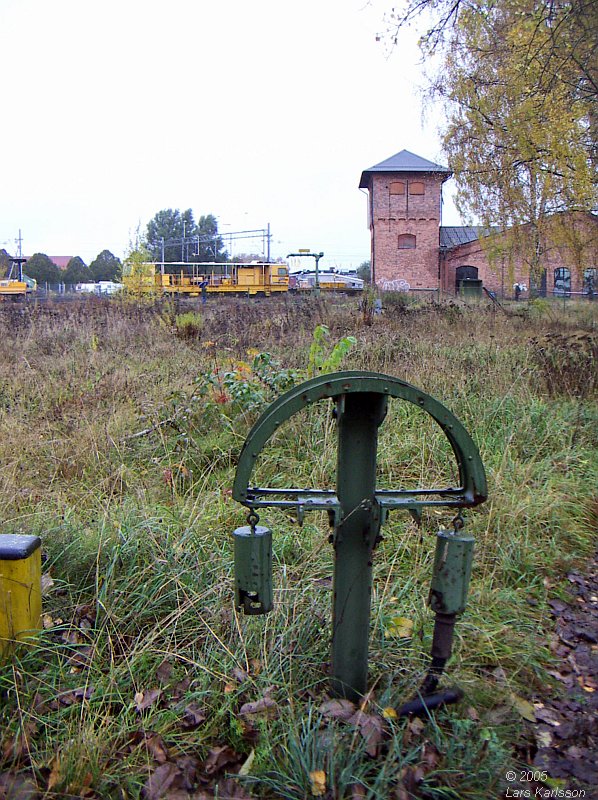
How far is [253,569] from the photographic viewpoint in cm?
221

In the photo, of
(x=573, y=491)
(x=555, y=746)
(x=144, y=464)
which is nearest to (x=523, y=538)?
(x=573, y=491)

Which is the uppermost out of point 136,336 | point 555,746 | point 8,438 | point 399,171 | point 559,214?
point 399,171

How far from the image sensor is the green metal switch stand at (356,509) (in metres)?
2.14

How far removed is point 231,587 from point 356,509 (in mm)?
1081

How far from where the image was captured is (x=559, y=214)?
1571cm

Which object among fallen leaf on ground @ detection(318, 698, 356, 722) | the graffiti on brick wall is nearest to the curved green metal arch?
fallen leaf on ground @ detection(318, 698, 356, 722)

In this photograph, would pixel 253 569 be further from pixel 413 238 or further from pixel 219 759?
pixel 413 238

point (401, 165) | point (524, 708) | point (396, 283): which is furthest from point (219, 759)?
point (401, 165)

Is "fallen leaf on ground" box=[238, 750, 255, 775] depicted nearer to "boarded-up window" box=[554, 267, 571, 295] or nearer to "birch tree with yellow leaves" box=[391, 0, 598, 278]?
Answer: "birch tree with yellow leaves" box=[391, 0, 598, 278]

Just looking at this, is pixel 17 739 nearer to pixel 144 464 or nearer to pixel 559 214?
pixel 144 464

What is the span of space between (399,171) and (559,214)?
26.9 meters

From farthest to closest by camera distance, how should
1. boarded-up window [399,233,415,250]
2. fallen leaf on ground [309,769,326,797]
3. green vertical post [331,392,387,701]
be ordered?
boarded-up window [399,233,415,250], green vertical post [331,392,387,701], fallen leaf on ground [309,769,326,797]

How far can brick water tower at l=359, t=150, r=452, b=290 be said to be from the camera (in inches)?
1603

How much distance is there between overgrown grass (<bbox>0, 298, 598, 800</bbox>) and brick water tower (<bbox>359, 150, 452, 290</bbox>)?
114 ft
